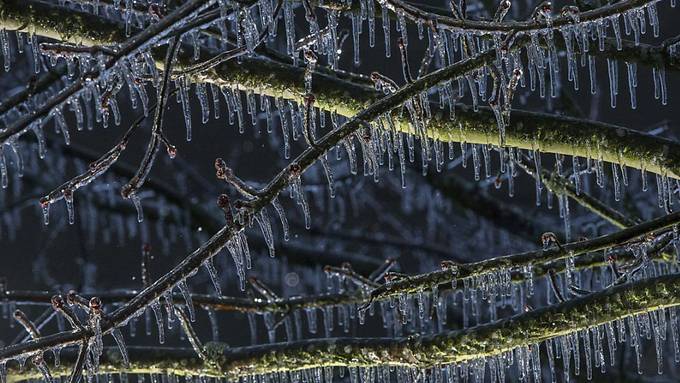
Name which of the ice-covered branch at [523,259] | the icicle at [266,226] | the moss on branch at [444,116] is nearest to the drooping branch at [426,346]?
the ice-covered branch at [523,259]

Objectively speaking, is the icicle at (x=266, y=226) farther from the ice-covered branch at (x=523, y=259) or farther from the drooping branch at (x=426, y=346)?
the drooping branch at (x=426, y=346)

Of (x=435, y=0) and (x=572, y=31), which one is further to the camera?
(x=435, y=0)

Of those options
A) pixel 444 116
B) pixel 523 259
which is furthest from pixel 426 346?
pixel 444 116

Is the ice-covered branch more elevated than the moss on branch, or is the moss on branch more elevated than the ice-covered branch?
the moss on branch

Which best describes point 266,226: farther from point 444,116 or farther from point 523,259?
point 523,259

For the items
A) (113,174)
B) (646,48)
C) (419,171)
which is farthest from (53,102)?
(419,171)

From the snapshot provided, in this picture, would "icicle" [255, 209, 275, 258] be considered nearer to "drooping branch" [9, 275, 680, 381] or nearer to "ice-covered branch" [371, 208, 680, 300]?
"ice-covered branch" [371, 208, 680, 300]

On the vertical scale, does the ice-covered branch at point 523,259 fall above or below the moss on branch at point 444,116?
below

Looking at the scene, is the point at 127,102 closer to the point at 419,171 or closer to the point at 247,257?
the point at 419,171

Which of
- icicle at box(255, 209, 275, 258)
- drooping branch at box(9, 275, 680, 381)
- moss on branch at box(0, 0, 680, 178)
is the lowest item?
drooping branch at box(9, 275, 680, 381)

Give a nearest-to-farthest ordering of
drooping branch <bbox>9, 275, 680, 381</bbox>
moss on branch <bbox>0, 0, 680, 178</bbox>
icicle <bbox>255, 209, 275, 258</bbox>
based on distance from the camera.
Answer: icicle <bbox>255, 209, 275, 258</bbox> < drooping branch <bbox>9, 275, 680, 381</bbox> < moss on branch <bbox>0, 0, 680, 178</bbox>

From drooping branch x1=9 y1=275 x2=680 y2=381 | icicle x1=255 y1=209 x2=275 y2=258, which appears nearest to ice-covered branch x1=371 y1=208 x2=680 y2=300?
drooping branch x1=9 y1=275 x2=680 y2=381
